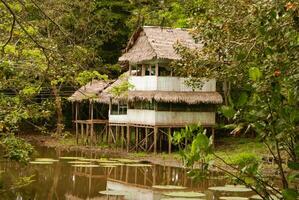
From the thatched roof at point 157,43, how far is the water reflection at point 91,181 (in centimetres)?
504

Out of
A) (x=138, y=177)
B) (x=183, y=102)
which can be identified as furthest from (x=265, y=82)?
(x=183, y=102)

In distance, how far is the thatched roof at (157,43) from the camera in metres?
22.3

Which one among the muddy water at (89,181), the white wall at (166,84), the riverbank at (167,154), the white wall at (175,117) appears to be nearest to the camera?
the muddy water at (89,181)

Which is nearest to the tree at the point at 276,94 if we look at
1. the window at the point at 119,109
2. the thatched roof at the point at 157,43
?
the thatched roof at the point at 157,43

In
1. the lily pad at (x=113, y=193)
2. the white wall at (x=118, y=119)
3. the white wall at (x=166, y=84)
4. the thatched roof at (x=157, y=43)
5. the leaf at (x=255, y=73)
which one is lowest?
the lily pad at (x=113, y=193)

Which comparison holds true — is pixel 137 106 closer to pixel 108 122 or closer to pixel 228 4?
pixel 108 122

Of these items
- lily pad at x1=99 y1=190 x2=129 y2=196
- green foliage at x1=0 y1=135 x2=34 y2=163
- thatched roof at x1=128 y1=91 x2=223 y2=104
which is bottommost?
lily pad at x1=99 y1=190 x2=129 y2=196

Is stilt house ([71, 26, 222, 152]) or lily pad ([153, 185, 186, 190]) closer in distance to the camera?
lily pad ([153, 185, 186, 190])

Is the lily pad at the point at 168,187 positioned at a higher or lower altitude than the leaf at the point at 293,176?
lower

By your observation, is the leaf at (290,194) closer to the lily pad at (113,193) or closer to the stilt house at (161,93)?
the lily pad at (113,193)

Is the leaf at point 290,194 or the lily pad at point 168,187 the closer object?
the leaf at point 290,194

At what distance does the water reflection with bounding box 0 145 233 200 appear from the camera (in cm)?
1401

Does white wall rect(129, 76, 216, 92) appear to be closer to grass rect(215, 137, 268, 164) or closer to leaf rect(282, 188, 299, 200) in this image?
grass rect(215, 137, 268, 164)

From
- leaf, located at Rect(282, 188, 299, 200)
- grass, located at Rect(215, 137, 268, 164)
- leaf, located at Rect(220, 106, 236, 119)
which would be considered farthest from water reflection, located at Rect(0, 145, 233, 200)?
leaf, located at Rect(282, 188, 299, 200)
